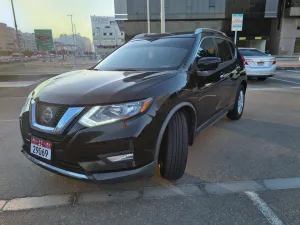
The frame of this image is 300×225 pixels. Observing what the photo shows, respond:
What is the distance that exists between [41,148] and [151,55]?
198 centimetres

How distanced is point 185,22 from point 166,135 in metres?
32.6

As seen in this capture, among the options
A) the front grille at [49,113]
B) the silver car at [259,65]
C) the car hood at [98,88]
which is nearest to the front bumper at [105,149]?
A: the front grille at [49,113]

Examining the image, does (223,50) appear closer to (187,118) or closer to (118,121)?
(187,118)

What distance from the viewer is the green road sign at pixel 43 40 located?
116 ft

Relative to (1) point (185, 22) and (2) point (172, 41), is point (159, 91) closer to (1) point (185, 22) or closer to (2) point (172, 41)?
(2) point (172, 41)

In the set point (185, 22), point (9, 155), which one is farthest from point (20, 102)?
point (185, 22)

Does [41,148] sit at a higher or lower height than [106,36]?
lower

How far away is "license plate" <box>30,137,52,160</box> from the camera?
223 centimetres

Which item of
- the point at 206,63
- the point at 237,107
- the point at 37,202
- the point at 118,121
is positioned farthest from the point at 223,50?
the point at 37,202

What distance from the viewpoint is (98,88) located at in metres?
2.29

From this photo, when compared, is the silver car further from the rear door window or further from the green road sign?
the green road sign

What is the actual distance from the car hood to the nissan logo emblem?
0.30ft

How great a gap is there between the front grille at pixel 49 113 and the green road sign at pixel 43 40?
3740 cm

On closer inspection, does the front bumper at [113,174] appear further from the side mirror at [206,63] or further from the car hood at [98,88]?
the side mirror at [206,63]
